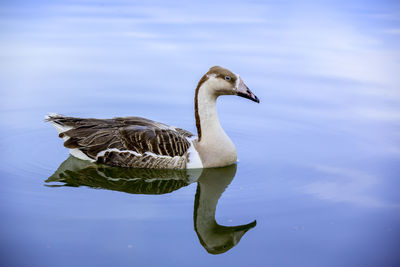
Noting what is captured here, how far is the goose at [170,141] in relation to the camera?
9727 mm

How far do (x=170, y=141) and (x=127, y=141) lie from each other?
0.73m

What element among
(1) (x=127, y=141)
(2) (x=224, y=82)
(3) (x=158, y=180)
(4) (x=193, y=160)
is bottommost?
(3) (x=158, y=180)

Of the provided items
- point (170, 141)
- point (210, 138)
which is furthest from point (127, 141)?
point (210, 138)

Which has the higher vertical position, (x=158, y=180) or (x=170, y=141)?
(x=170, y=141)

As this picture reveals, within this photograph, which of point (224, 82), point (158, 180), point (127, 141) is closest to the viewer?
point (158, 180)

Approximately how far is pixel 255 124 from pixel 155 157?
2.98 metres

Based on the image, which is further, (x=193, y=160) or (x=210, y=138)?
(x=210, y=138)

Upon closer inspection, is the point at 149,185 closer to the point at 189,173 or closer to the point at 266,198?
the point at 189,173

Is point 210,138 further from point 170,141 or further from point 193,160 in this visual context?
point 170,141

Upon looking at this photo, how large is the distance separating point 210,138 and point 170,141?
683 mm

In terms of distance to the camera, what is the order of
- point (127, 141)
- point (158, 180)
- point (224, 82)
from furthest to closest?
1. point (127, 141)
2. point (224, 82)
3. point (158, 180)

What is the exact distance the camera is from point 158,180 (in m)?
9.39

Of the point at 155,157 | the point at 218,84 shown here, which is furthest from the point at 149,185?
the point at 218,84

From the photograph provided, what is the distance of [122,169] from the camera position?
9805 millimetres
